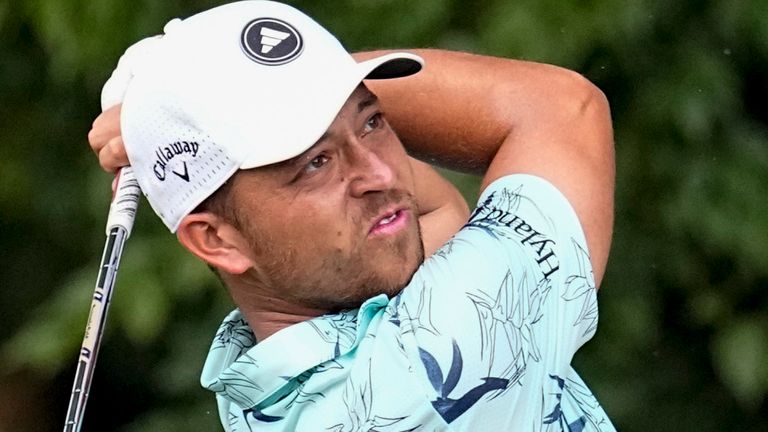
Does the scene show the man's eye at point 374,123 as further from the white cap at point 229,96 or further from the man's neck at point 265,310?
the man's neck at point 265,310

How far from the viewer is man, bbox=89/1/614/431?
1.52 m

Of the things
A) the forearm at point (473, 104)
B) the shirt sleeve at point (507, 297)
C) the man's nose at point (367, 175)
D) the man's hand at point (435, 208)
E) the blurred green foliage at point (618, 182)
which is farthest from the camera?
the blurred green foliage at point (618, 182)

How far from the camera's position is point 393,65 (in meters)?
1.69

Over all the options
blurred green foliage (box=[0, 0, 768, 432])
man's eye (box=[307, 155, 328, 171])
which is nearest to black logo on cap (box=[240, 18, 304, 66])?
man's eye (box=[307, 155, 328, 171])

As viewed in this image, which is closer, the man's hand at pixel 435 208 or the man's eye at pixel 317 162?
the man's eye at pixel 317 162

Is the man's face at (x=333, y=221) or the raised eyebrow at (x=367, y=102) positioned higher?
the raised eyebrow at (x=367, y=102)

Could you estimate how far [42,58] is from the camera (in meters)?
3.02

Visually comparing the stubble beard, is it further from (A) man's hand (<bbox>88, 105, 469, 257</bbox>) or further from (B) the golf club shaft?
(A) man's hand (<bbox>88, 105, 469, 257</bbox>)

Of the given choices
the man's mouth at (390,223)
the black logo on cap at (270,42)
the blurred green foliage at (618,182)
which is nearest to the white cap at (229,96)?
the black logo on cap at (270,42)

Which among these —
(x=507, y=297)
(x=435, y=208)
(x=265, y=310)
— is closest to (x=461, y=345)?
(x=507, y=297)

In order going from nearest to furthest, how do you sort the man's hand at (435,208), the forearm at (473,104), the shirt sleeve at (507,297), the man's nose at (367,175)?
the shirt sleeve at (507,297)
the man's nose at (367,175)
the forearm at (473,104)
the man's hand at (435,208)

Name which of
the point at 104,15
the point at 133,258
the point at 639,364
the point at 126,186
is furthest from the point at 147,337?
the point at 126,186

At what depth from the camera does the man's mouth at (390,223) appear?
161cm

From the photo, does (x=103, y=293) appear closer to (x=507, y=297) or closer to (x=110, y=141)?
(x=110, y=141)
